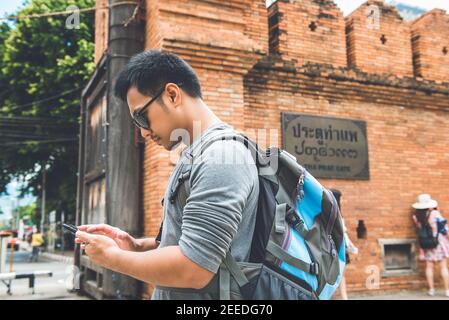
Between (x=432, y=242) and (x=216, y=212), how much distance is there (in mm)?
6981

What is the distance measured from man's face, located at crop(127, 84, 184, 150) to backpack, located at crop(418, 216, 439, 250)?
680cm

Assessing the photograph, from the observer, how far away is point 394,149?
7.83 m

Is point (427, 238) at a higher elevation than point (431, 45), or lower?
lower

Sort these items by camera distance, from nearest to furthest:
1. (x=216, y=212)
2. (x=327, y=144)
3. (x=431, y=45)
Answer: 1. (x=216, y=212)
2. (x=327, y=144)
3. (x=431, y=45)

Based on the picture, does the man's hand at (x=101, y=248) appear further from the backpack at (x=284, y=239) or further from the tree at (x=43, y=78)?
the tree at (x=43, y=78)

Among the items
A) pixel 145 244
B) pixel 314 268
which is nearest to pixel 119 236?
pixel 145 244

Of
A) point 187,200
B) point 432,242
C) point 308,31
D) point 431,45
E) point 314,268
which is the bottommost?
point 432,242

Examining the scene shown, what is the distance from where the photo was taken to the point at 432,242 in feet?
23.8

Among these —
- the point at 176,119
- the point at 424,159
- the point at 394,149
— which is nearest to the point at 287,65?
the point at 394,149

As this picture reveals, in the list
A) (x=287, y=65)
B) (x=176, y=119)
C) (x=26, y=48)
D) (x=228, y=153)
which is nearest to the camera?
(x=228, y=153)

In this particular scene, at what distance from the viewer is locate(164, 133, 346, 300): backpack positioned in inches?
57.2

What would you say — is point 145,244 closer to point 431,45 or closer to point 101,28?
point 431,45

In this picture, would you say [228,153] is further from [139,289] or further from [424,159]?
[424,159]
